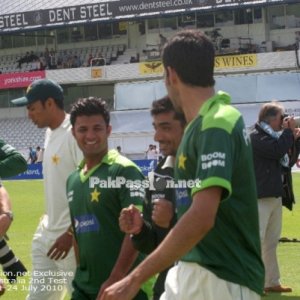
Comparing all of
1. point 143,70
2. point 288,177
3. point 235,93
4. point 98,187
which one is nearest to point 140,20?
point 143,70

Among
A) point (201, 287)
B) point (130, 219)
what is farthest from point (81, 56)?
point (201, 287)

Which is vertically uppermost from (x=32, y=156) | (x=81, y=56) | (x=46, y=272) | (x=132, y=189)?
(x=132, y=189)

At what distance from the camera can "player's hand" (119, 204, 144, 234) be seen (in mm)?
4254

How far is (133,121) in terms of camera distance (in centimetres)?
4859

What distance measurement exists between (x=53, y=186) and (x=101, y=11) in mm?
51167

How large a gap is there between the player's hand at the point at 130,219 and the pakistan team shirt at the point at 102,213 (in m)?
0.74

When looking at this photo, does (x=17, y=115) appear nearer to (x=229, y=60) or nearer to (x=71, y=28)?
(x=71, y=28)

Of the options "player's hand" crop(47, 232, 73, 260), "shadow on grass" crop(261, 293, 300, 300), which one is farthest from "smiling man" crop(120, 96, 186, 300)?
"shadow on grass" crop(261, 293, 300, 300)

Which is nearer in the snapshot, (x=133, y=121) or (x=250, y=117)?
(x=250, y=117)

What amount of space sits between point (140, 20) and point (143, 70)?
5.03 m

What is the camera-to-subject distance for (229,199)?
3482 millimetres

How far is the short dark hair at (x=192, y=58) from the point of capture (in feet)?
11.5

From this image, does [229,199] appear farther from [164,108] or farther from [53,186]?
[53,186]

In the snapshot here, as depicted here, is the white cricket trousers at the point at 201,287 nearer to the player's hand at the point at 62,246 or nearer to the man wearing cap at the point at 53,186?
the player's hand at the point at 62,246
